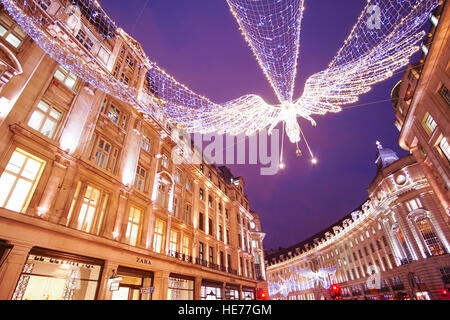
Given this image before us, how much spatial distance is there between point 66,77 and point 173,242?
13.5m

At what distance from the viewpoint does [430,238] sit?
110ft

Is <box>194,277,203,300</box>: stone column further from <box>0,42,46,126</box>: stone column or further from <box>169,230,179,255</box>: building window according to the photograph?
<box>0,42,46,126</box>: stone column

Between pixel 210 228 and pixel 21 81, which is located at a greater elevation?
pixel 21 81

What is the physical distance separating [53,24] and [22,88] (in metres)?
4.61

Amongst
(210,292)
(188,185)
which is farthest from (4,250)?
(210,292)

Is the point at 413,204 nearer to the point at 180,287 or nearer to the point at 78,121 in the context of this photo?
the point at 180,287

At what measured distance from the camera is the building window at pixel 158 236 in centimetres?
1620

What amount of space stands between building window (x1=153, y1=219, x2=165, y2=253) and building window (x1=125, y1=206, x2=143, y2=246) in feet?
5.16

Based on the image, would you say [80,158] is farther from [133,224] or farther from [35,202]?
[133,224]

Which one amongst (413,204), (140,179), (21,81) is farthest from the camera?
(413,204)

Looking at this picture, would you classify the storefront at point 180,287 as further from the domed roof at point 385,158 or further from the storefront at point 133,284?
the domed roof at point 385,158

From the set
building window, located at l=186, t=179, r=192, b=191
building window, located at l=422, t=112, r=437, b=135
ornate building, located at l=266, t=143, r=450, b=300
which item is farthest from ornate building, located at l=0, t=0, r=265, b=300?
building window, located at l=422, t=112, r=437, b=135

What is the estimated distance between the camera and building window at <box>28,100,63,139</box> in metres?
10.8
